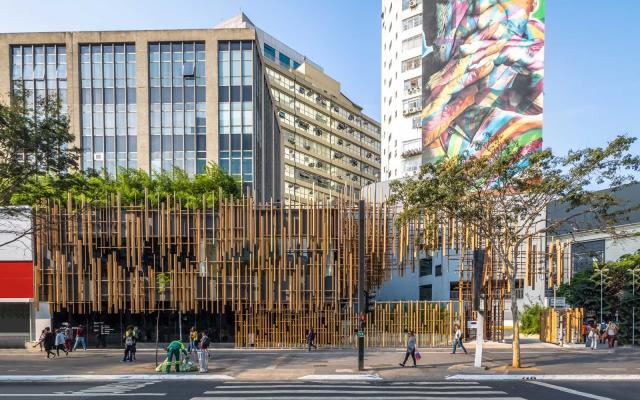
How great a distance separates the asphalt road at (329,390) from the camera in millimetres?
15805

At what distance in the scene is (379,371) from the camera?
69.1ft

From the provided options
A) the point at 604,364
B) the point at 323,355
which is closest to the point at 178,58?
the point at 323,355

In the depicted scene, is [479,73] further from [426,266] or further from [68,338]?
[68,338]

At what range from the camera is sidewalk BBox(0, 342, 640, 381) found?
67.6 ft

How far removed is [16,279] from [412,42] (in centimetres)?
5641

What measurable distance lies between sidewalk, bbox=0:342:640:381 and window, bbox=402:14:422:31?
50.5 m

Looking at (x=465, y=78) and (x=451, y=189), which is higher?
(x=465, y=78)

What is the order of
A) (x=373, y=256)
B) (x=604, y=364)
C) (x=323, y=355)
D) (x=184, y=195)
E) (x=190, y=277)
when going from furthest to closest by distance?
(x=184, y=195) < (x=373, y=256) < (x=190, y=277) < (x=323, y=355) < (x=604, y=364)

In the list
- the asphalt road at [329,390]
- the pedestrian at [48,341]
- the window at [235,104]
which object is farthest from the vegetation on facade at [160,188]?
the asphalt road at [329,390]

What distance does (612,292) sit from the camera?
3297cm

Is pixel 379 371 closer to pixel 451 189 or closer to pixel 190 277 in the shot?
pixel 451 189

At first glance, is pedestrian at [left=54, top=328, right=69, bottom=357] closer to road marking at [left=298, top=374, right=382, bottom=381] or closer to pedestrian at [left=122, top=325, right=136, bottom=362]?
pedestrian at [left=122, top=325, right=136, bottom=362]

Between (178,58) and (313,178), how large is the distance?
4114 centimetres

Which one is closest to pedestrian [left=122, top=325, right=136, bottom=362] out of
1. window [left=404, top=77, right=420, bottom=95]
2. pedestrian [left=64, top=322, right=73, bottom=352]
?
pedestrian [left=64, top=322, right=73, bottom=352]
